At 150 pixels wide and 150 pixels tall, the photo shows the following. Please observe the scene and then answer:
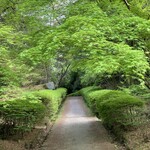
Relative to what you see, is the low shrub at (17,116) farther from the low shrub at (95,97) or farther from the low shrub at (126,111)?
the low shrub at (95,97)

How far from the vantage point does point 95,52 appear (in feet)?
24.9

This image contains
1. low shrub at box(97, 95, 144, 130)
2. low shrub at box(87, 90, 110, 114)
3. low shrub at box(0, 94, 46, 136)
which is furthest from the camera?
low shrub at box(87, 90, 110, 114)

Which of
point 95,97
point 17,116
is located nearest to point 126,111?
point 17,116

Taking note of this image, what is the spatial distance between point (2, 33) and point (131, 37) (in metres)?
3.92

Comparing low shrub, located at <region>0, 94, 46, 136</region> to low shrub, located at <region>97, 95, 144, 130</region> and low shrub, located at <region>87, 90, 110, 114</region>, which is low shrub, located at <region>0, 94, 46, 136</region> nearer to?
low shrub, located at <region>97, 95, 144, 130</region>

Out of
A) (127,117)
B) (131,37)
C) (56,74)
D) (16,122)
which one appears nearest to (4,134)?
(16,122)

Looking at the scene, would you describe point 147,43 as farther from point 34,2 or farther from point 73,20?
point 34,2

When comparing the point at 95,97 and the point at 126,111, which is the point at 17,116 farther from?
the point at 95,97

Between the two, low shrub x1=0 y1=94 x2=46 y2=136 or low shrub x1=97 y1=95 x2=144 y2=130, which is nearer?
low shrub x1=0 y1=94 x2=46 y2=136

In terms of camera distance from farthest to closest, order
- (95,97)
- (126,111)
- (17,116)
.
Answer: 1. (95,97)
2. (126,111)
3. (17,116)

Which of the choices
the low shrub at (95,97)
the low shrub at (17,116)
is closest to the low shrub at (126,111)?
the low shrub at (95,97)

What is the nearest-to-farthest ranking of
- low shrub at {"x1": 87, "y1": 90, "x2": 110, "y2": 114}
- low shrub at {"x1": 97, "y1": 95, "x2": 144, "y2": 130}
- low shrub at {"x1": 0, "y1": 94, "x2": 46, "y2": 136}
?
low shrub at {"x1": 0, "y1": 94, "x2": 46, "y2": 136}, low shrub at {"x1": 97, "y1": 95, "x2": 144, "y2": 130}, low shrub at {"x1": 87, "y1": 90, "x2": 110, "y2": 114}

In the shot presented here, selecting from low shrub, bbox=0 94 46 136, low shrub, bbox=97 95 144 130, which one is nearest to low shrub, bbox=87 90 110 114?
low shrub, bbox=97 95 144 130

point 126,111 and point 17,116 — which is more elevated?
point 17,116
